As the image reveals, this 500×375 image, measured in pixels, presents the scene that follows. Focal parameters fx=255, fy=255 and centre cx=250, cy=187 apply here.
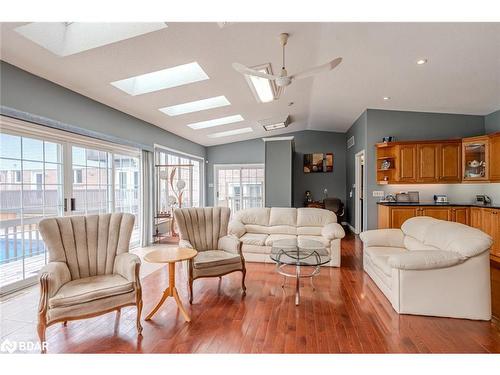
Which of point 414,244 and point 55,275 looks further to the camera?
point 414,244

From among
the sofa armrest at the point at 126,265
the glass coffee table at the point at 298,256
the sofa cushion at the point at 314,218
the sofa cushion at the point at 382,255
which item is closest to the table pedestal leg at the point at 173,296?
the sofa armrest at the point at 126,265

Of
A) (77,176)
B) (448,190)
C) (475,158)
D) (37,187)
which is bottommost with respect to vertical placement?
(448,190)

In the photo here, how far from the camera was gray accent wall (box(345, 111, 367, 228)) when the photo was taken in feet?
19.1

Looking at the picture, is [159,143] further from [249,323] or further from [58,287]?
[249,323]

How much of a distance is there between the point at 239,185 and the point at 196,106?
3962 millimetres

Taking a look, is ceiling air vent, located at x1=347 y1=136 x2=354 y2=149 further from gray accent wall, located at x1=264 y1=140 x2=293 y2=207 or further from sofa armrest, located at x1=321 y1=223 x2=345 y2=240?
sofa armrest, located at x1=321 y1=223 x2=345 y2=240

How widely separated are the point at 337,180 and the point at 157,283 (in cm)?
646

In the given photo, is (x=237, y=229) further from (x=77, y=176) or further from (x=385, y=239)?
(x=77, y=176)

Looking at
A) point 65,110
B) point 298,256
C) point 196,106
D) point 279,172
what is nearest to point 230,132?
point 279,172

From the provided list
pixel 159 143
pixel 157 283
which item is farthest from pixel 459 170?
pixel 159 143

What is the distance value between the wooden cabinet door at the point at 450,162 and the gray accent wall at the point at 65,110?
581cm

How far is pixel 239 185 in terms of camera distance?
859 centimetres

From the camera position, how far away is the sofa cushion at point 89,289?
1943 millimetres

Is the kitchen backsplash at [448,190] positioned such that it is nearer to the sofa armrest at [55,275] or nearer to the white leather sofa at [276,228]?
the white leather sofa at [276,228]
